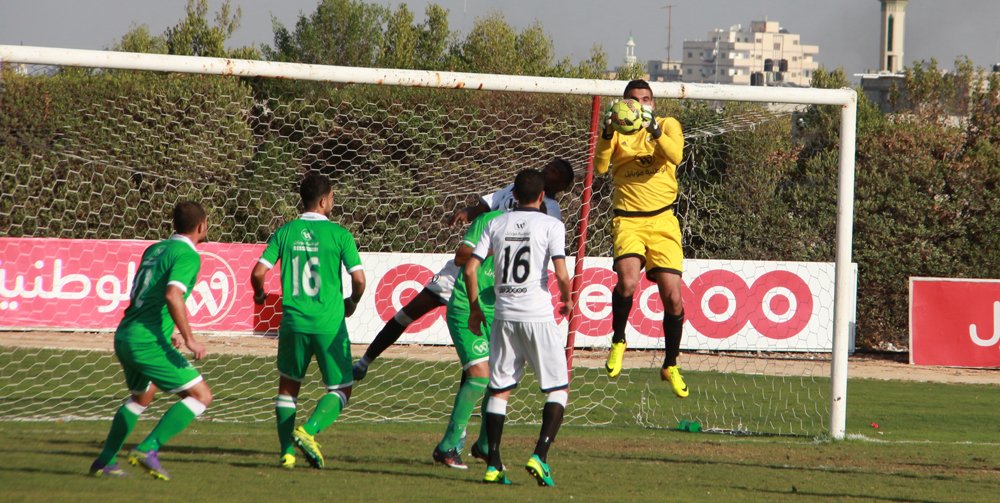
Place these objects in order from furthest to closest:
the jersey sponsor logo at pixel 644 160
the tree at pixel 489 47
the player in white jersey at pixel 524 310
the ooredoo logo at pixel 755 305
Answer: the tree at pixel 489 47, the ooredoo logo at pixel 755 305, the jersey sponsor logo at pixel 644 160, the player in white jersey at pixel 524 310

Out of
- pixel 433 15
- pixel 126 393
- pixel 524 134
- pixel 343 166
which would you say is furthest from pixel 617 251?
pixel 433 15

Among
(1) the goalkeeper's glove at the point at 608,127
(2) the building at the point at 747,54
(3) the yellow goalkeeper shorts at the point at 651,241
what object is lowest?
(3) the yellow goalkeeper shorts at the point at 651,241

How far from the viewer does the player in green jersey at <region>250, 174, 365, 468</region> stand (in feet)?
25.3

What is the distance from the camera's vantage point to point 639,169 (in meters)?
9.23

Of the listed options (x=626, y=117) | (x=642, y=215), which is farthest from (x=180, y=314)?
(x=642, y=215)

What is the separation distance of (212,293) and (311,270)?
11.7 m

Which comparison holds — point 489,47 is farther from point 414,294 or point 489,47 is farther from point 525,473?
point 525,473

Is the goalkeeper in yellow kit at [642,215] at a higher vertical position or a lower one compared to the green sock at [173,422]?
higher

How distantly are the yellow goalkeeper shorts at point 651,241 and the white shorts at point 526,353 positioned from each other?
1.74 metres

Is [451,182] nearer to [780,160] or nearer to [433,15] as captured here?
[780,160]

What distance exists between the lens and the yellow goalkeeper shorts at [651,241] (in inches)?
358

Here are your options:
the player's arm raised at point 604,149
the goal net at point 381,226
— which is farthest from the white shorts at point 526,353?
the goal net at point 381,226

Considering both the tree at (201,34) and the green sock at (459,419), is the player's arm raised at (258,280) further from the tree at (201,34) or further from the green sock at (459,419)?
the tree at (201,34)

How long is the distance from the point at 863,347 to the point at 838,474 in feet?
44.4
